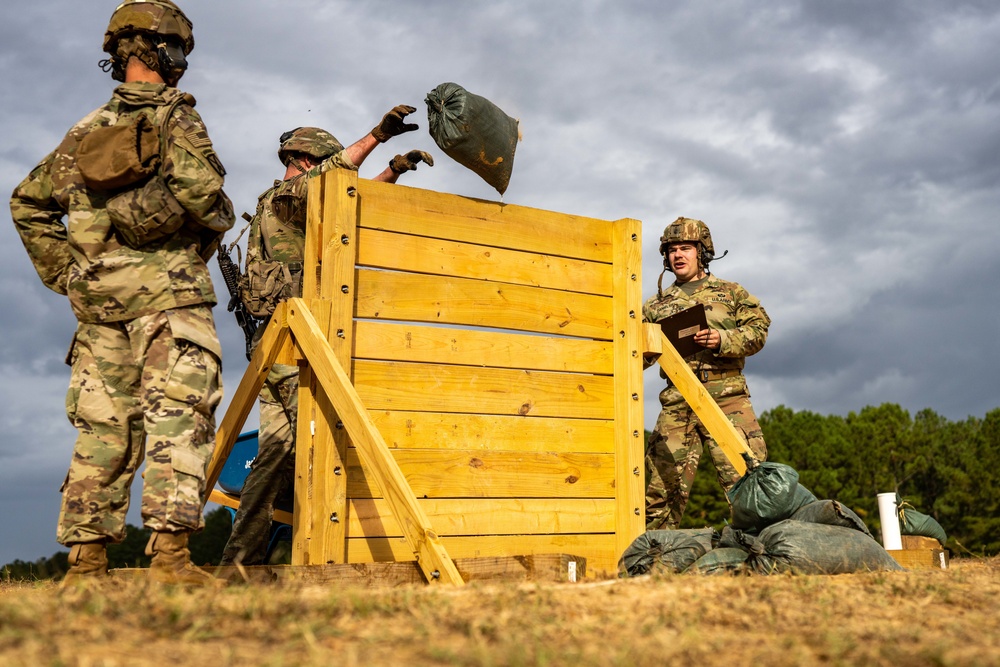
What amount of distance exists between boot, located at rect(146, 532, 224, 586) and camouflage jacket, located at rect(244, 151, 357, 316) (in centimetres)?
199

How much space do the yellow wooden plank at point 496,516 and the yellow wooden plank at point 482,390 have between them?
48 centimetres

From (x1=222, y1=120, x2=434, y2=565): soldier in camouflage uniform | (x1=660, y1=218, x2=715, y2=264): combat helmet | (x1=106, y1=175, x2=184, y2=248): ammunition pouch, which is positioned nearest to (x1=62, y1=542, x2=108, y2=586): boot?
(x1=106, y1=175, x2=184, y2=248): ammunition pouch

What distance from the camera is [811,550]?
483 cm

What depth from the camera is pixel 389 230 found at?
17.4 feet

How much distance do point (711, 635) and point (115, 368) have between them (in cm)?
283

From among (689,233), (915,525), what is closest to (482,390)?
(689,233)

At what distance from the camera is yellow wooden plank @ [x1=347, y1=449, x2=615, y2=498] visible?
5.12 metres

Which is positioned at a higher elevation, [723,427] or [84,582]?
[723,427]

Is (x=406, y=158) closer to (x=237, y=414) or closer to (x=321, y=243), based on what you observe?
(x=321, y=243)

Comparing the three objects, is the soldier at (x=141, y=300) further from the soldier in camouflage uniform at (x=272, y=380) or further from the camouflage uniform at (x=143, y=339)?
the soldier in camouflage uniform at (x=272, y=380)

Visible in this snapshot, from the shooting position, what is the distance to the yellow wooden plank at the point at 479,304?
5.21 m

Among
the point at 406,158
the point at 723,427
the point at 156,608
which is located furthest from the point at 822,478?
the point at 156,608

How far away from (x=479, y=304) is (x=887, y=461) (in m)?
25.6

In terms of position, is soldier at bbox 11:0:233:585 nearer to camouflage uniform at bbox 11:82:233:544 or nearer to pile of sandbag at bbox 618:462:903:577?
camouflage uniform at bbox 11:82:233:544
